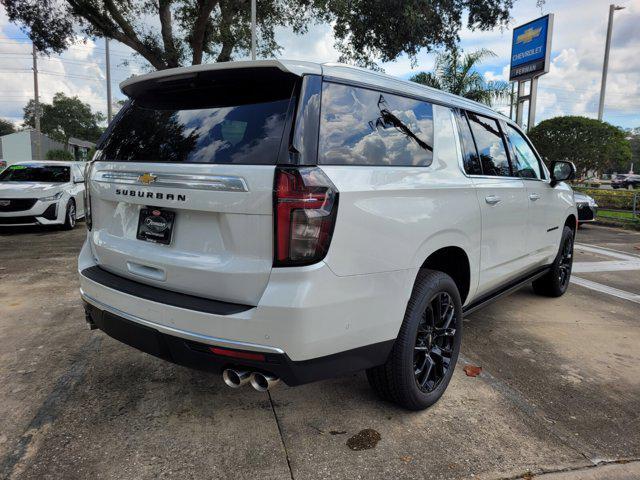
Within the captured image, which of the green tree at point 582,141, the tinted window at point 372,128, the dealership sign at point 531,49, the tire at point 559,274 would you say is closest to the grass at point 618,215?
the green tree at point 582,141

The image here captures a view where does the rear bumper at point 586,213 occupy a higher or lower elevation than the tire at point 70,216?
higher

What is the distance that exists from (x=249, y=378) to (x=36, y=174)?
10.1m

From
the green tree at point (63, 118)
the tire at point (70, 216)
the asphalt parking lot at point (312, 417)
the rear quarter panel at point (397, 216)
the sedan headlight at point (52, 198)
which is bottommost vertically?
the asphalt parking lot at point (312, 417)

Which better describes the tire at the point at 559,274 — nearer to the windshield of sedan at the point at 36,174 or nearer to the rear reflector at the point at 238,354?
the rear reflector at the point at 238,354

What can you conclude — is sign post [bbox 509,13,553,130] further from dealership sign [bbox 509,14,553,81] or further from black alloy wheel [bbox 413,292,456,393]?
black alloy wheel [bbox 413,292,456,393]

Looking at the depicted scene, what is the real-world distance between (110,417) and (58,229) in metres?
8.64

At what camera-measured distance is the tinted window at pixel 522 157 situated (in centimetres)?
404

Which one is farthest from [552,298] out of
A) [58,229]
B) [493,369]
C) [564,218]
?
[58,229]

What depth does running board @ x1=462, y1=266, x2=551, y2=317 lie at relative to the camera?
3.41 metres

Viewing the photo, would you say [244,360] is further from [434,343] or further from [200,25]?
[200,25]

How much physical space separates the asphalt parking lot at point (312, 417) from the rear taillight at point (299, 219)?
1.06m

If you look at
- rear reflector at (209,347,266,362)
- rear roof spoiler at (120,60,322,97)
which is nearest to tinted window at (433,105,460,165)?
rear roof spoiler at (120,60,322,97)

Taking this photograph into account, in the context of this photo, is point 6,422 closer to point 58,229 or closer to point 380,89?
point 380,89

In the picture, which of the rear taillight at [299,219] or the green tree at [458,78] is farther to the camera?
the green tree at [458,78]
